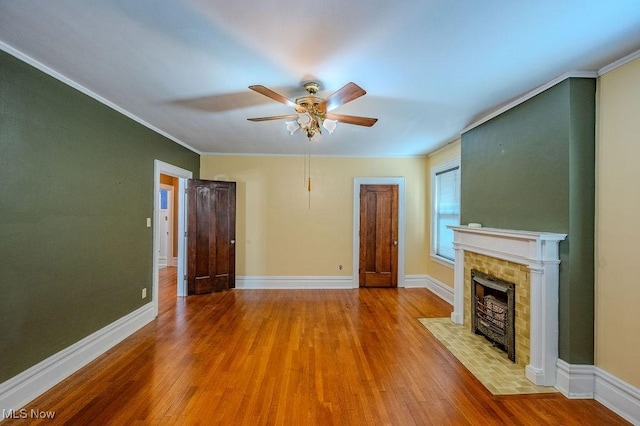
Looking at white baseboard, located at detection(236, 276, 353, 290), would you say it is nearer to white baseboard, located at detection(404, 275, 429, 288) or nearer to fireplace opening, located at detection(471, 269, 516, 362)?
white baseboard, located at detection(404, 275, 429, 288)

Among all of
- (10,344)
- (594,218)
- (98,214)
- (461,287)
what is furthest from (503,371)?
(98,214)

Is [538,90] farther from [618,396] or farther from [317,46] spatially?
[618,396]

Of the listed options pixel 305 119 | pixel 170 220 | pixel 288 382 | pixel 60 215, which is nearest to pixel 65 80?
pixel 60 215

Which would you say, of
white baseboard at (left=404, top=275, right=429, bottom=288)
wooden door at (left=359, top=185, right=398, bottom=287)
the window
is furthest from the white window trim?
wooden door at (left=359, top=185, right=398, bottom=287)

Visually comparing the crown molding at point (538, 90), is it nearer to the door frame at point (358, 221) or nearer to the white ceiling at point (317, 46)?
the white ceiling at point (317, 46)

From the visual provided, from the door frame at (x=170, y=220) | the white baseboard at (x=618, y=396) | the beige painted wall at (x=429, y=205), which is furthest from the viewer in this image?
the door frame at (x=170, y=220)

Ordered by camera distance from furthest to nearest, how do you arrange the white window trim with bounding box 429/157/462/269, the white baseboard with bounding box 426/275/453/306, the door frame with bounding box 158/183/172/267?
the door frame with bounding box 158/183/172/267, the white window trim with bounding box 429/157/462/269, the white baseboard with bounding box 426/275/453/306

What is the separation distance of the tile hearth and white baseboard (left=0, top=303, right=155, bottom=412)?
3.64 m

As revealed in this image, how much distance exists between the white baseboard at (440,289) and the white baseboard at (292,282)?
1499 millimetres

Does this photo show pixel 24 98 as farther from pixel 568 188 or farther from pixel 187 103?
pixel 568 188

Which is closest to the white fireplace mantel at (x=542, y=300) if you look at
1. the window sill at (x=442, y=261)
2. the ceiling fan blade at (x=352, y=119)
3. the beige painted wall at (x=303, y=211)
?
the ceiling fan blade at (x=352, y=119)

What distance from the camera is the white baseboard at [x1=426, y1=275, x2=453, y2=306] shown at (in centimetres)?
467

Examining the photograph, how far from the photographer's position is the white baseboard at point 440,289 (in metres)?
4.67

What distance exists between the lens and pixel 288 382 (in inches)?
96.8
